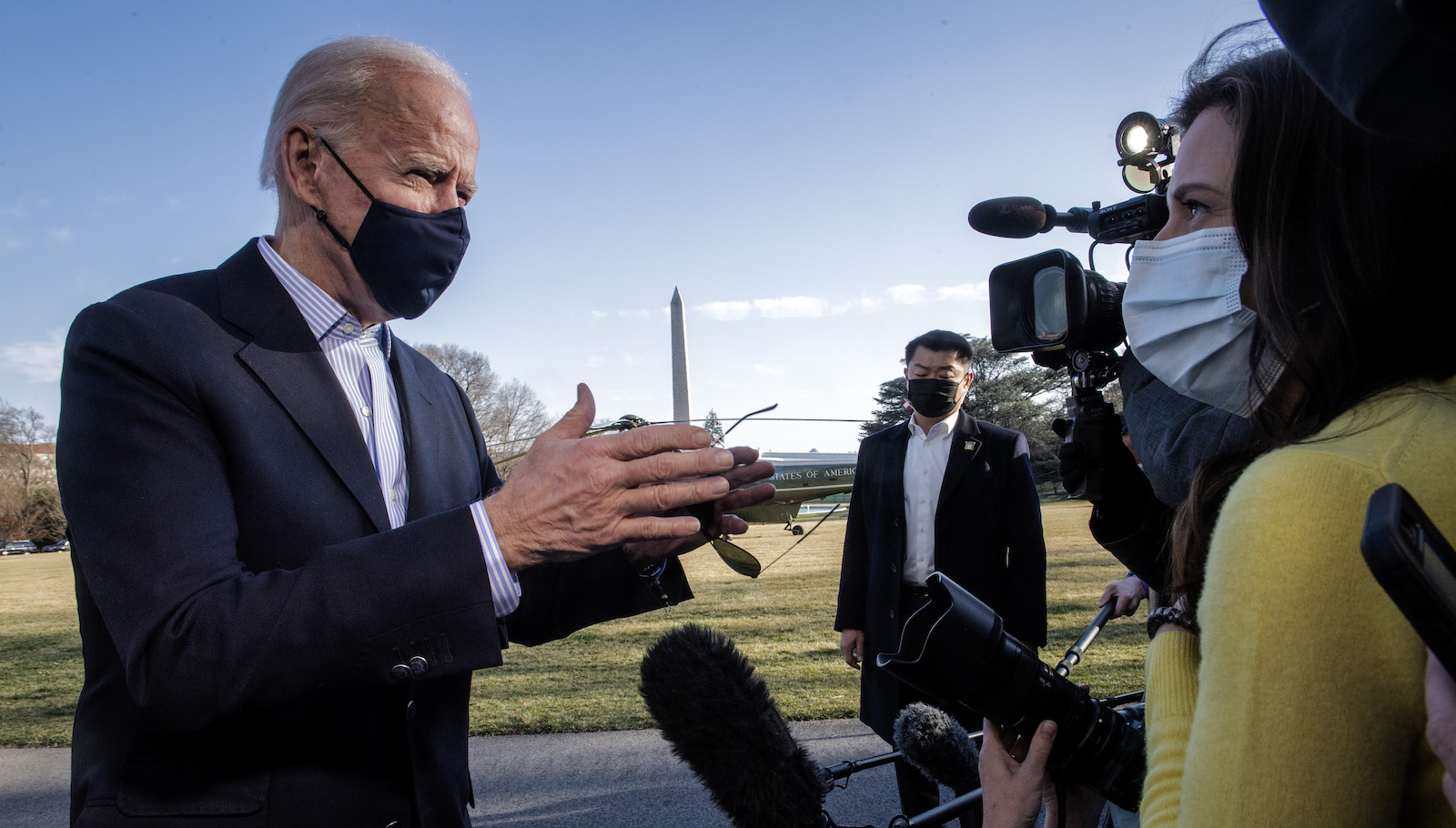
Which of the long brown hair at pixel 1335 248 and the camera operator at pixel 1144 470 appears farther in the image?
the camera operator at pixel 1144 470

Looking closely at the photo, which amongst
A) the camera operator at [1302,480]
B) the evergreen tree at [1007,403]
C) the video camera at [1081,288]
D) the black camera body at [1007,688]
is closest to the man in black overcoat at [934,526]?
the video camera at [1081,288]

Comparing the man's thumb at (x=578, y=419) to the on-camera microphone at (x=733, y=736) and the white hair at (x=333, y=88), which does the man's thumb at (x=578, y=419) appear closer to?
the on-camera microphone at (x=733, y=736)

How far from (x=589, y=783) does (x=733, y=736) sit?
3573 millimetres

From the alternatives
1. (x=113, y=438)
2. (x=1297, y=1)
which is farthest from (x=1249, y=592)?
(x=113, y=438)

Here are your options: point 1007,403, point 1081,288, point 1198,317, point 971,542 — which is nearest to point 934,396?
point 971,542

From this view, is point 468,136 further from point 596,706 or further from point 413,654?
point 596,706

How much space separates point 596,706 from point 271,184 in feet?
17.7

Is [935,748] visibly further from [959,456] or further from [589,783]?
[589,783]

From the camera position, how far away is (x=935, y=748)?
6.67ft

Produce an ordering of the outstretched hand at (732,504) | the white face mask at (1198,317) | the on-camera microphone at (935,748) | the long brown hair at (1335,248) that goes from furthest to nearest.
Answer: the on-camera microphone at (935,748) < the outstretched hand at (732,504) < the white face mask at (1198,317) < the long brown hair at (1335,248)

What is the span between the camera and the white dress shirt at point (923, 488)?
436 centimetres

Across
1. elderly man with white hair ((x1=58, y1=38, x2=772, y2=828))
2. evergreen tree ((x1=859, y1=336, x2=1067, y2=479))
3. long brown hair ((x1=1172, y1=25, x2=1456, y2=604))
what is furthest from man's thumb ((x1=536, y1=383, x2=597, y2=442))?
evergreen tree ((x1=859, y1=336, x2=1067, y2=479))

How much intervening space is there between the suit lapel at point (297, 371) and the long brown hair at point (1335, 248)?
4.74 feet

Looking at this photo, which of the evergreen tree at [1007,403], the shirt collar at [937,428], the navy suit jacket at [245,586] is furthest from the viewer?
the evergreen tree at [1007,403]
